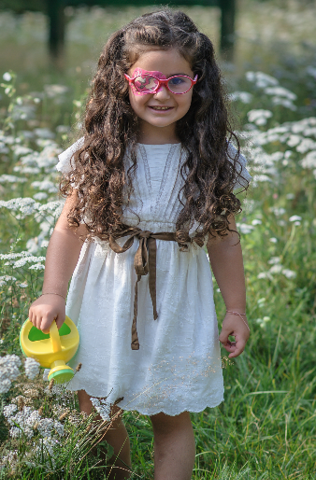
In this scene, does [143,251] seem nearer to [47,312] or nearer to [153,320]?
[153,320]

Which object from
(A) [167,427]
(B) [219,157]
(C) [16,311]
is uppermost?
(B) [219,157]

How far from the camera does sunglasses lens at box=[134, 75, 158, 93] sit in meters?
1.44

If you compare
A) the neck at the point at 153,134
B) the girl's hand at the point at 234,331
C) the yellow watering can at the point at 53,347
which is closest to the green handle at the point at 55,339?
the yellow watering can at the point at 53,347

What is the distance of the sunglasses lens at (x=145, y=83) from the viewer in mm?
1443

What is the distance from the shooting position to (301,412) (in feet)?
7.32

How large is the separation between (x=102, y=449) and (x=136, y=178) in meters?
0.84

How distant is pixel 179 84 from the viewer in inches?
57.7

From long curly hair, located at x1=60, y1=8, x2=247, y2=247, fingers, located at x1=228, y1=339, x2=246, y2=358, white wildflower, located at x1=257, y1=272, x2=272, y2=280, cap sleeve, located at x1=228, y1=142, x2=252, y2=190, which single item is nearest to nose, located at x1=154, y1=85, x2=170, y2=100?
long curly hair, located at x1=60, y1=8, x2=247, y2=247

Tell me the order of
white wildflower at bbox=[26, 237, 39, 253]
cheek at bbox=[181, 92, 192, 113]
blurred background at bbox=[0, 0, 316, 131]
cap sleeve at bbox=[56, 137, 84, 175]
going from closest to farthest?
cheek at bbox=[181, 92, 192, 113] → cap sleeve at bbox=[56, 137, 84, 175] → white wildflower at bbox=[26, 237, 39, 253] → blurred background at bbox=[0, 0, 316, 131]

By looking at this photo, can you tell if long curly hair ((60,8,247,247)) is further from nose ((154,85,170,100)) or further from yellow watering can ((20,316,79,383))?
yellow watering can ((20,316,79,383))

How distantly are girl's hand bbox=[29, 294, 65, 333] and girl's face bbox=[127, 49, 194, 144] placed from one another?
524mm

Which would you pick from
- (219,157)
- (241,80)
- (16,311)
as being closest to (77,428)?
(16,311)

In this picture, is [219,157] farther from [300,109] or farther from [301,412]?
[300,109]

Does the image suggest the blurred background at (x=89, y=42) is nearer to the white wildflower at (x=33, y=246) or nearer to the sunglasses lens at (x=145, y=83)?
the white wildflower at (x=33, y=246)
